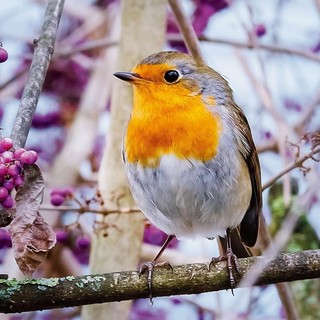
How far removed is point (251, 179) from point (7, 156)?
1.36 metres

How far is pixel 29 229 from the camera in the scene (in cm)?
194

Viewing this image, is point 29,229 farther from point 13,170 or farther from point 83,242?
point 83,242

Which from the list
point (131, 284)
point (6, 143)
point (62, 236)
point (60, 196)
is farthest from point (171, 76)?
point (6, 143)

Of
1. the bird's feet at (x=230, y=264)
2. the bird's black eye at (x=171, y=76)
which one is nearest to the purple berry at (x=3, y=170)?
the bird's feet at (x=230, y=264)

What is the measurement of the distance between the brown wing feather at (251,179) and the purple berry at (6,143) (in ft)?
3.92

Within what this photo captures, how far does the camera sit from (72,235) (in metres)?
3.58

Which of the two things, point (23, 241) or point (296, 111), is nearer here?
point (23, 241)

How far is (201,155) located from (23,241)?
0.99 metres

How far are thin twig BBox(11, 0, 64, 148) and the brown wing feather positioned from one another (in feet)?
3.10

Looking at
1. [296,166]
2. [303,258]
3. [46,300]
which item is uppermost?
[296,166]

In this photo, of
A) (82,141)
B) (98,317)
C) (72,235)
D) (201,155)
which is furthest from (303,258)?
(82,141)

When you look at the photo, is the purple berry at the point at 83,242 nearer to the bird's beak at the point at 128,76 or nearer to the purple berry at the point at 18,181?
the bird's beak at the point at 128,76

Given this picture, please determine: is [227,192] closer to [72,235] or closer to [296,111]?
[72,235]

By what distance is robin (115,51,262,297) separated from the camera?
2781 millimetres
